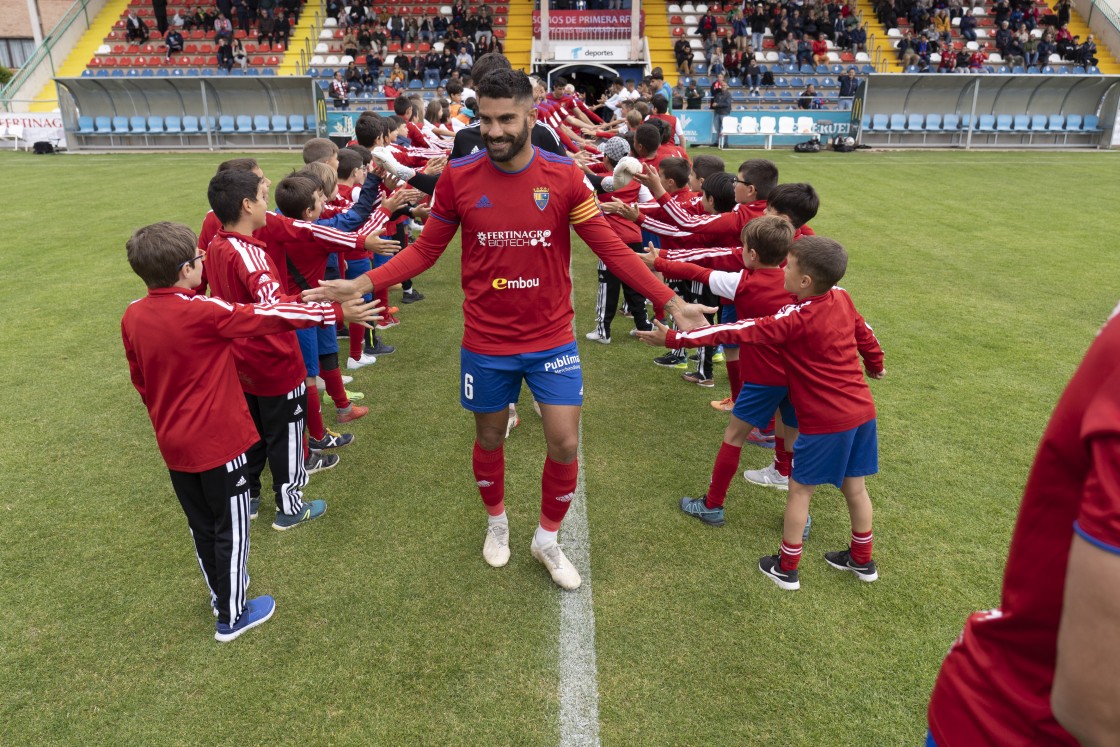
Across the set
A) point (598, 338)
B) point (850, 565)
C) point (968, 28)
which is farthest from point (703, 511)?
point (968, 28)

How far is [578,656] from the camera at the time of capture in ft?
10.5

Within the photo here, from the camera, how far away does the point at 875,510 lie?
14.4 feet

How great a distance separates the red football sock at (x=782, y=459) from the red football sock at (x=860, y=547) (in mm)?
896

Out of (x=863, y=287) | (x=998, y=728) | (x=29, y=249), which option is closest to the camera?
(x=998, y=728)

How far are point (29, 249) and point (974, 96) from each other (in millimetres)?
28006

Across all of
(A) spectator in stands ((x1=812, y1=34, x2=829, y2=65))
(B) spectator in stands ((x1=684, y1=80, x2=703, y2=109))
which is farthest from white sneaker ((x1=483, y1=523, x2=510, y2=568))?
(A) spectator in stands ((x1=812, y1=34, x2=829, y2=65))

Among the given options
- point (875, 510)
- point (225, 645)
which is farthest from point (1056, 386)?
point (225, 645)

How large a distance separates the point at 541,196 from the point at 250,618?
8.02 feet

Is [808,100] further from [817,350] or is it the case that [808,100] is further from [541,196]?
[541,196]

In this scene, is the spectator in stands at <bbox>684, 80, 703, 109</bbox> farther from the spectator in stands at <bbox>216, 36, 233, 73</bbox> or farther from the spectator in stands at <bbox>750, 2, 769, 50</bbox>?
the spectator in stands at <bbox>216, 36, 233, 73</bbox>

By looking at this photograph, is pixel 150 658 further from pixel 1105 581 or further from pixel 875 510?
pixel 875 510

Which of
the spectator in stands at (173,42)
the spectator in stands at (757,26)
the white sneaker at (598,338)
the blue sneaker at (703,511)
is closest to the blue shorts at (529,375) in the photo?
the blue sneaker at (703,511)

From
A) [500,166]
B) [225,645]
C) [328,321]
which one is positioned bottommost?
[225,645]

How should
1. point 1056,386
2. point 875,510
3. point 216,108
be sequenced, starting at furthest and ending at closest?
point 216,108 → point 1056,386 → point 875,510
